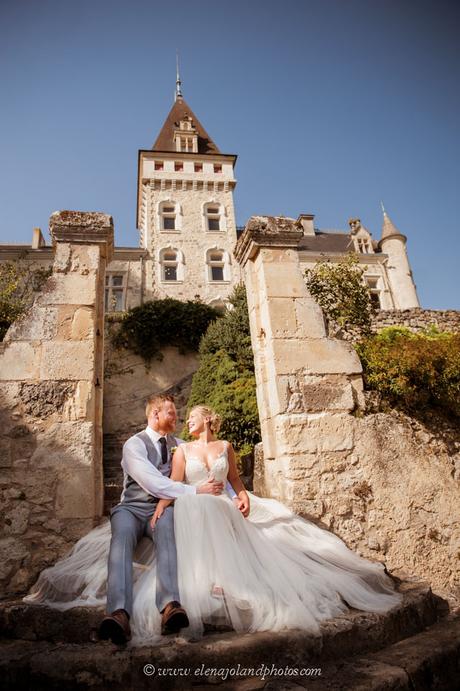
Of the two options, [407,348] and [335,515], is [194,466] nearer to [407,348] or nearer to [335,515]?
[335,515]

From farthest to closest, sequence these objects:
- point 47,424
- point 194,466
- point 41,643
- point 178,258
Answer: point 178,258
point 47,424
point 194,466
point 41,643

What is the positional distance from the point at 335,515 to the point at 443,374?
62.1 inches

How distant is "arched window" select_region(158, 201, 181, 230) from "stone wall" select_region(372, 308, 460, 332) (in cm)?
1429

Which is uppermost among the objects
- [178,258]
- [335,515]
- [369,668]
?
[178,258]

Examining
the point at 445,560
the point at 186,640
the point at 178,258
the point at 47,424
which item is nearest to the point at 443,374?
the point at 445,560

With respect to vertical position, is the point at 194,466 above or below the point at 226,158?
below

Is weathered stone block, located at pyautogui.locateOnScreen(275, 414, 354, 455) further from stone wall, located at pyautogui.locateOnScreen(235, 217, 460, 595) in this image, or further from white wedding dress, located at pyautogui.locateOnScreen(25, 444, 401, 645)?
white wedding dress, located at pyautogui.locateOnScreen(25, 444, 401, 645)

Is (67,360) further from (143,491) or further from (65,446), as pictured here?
(143,491)

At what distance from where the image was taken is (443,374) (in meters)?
3.57

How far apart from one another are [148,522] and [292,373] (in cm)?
169

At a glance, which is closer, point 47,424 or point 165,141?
point 47,424

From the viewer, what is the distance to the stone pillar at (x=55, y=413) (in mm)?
2939

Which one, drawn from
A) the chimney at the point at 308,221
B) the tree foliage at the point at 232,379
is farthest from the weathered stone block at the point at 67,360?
the chimney at the point at 308,221

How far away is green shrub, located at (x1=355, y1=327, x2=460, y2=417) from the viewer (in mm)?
3541
